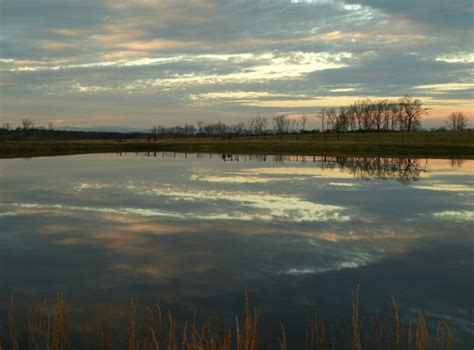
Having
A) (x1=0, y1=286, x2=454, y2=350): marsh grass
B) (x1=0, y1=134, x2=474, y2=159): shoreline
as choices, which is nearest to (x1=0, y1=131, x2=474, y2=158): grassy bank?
(x1=0, y1=134, x2=474, y2=159): shoreline

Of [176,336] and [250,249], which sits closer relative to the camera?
[176,336]

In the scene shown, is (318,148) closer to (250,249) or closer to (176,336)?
(250,249)

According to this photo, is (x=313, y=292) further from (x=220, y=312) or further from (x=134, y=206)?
(x=134, y=206)

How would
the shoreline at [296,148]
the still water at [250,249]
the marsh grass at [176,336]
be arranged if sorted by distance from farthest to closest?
the shoreline at [296,148] → the still water at [250,249] → the marsh grass at [176,336]

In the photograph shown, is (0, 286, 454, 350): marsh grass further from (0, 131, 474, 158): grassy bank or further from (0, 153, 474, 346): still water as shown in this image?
(0, 131, 474, 158): grassy bank

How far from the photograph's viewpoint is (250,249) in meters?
14.8

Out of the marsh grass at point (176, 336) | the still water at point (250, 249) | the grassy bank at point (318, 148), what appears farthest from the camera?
the grassy bank at point (318, 148)

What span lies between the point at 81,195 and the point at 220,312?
60.0ft

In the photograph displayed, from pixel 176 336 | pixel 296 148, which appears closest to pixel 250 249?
pixel 176 336

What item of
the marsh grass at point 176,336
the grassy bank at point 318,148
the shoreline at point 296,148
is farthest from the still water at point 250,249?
the grassy bank at point 318,148

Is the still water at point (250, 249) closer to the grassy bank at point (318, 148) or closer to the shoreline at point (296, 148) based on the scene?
the shoreline at point (296, 148)

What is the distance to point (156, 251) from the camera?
14508mm

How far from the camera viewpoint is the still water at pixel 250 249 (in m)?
10.4

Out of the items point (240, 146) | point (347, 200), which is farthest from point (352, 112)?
point (347, 200)
